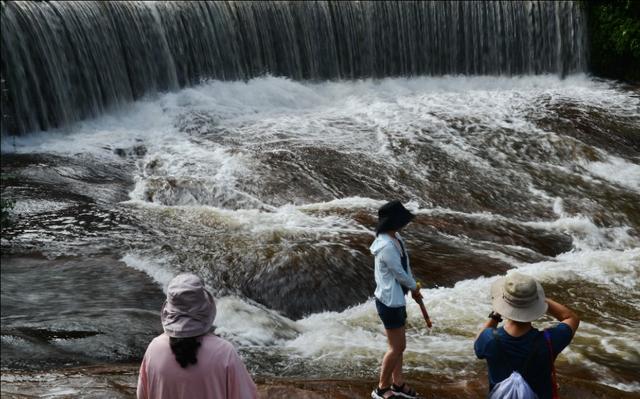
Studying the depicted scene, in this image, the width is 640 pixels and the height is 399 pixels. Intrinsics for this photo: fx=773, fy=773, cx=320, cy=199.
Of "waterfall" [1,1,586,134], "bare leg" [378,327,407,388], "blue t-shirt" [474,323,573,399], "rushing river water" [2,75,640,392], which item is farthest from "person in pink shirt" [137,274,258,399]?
"waterfall" [1,1,586,134]

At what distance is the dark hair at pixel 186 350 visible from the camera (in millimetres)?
2840

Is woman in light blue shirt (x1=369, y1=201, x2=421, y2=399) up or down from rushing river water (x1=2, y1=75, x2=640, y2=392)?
up

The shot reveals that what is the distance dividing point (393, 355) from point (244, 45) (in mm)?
11585

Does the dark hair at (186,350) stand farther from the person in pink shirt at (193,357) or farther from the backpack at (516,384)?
the backpack at (516,384)

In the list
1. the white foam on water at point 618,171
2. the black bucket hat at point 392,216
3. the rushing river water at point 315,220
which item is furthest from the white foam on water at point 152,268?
the white foam on water at point 618,171

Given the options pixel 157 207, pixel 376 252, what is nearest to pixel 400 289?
pixel 376 252

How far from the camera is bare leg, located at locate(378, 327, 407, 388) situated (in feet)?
15.4

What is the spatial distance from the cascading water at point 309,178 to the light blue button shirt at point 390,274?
862mm

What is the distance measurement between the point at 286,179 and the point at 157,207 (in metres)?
1.82

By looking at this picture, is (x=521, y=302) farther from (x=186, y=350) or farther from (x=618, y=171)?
(x=618, y=171)

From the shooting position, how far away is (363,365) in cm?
594

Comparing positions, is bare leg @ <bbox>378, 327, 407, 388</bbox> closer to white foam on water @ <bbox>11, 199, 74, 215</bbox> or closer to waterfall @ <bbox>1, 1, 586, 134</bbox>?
white foam on water @ <bbox>11, 199, 74, 215</bbox>

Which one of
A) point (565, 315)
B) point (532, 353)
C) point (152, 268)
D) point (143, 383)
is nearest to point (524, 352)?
point (532, 353)

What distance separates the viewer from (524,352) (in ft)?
11.0
